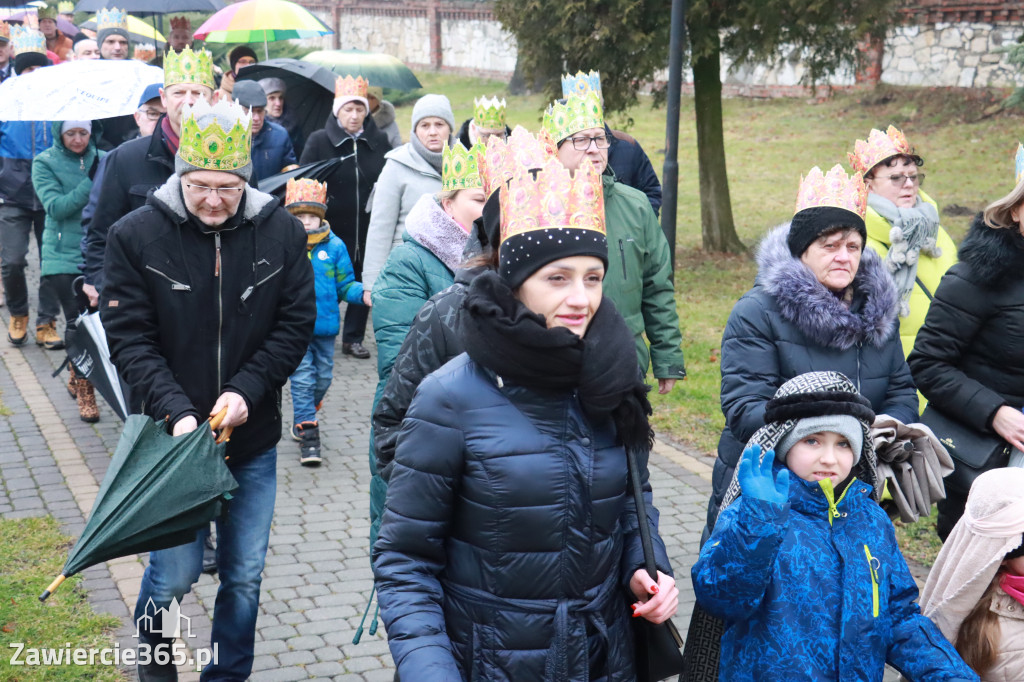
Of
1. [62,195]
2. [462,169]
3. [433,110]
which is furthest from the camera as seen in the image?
[62,195]

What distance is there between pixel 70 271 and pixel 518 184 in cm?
798

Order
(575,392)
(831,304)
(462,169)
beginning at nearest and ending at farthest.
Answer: (575,392) → (831,304) → (462,169)

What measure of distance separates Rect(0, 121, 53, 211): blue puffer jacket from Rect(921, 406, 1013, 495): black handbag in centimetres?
879

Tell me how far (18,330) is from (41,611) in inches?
235

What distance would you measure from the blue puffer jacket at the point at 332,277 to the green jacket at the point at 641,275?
331cm

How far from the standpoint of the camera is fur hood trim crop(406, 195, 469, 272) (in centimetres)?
482

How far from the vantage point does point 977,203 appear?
1647cm

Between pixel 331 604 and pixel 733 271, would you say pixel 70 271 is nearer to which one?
pixel 331 604

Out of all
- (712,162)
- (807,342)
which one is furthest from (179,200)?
(712,162)

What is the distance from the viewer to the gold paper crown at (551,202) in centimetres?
299

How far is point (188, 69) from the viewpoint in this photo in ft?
22.3

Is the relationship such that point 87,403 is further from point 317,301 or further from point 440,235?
point 440,235

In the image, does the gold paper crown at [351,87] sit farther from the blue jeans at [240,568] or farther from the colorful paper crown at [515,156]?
the colorful paper crown at [515,156]

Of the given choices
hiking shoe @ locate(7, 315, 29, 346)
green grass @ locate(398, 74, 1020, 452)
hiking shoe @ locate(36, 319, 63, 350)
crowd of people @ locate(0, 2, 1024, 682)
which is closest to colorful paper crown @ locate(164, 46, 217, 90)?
crowd of people @ locate(0, 2, 1024, 682)
